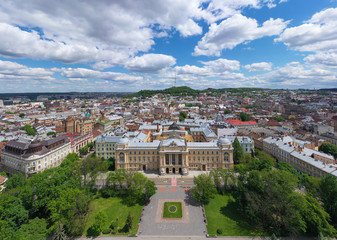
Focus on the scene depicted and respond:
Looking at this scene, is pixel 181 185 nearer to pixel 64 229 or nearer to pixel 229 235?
pixel 229 235

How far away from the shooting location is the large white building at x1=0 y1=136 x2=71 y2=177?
6994 centimetres

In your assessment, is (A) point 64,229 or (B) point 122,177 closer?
(A) point 64,229

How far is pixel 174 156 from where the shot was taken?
75.8 meters

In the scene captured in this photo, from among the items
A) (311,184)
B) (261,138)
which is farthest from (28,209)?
(261,138)

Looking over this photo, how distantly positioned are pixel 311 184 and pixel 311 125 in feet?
315

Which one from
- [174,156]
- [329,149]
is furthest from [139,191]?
[329,149]

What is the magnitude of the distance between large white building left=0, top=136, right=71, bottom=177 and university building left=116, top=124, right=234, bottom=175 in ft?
92.0

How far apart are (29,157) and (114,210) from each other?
143ft

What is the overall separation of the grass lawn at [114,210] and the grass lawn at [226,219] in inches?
766

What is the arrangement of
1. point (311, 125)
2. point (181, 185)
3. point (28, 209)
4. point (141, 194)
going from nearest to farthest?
point (28, 209) → point (141, 194) → point (181, 185) → point (311, 125)

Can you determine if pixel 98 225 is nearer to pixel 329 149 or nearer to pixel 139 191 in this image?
pixel 139 191

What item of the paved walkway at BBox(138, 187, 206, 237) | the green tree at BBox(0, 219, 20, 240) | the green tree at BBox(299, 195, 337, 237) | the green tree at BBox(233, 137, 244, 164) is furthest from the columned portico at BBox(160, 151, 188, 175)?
the green tree at BBox(0, 219, 20, 240)

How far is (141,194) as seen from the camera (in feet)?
180

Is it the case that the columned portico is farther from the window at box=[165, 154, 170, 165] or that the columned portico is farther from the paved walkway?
the paved walkway
